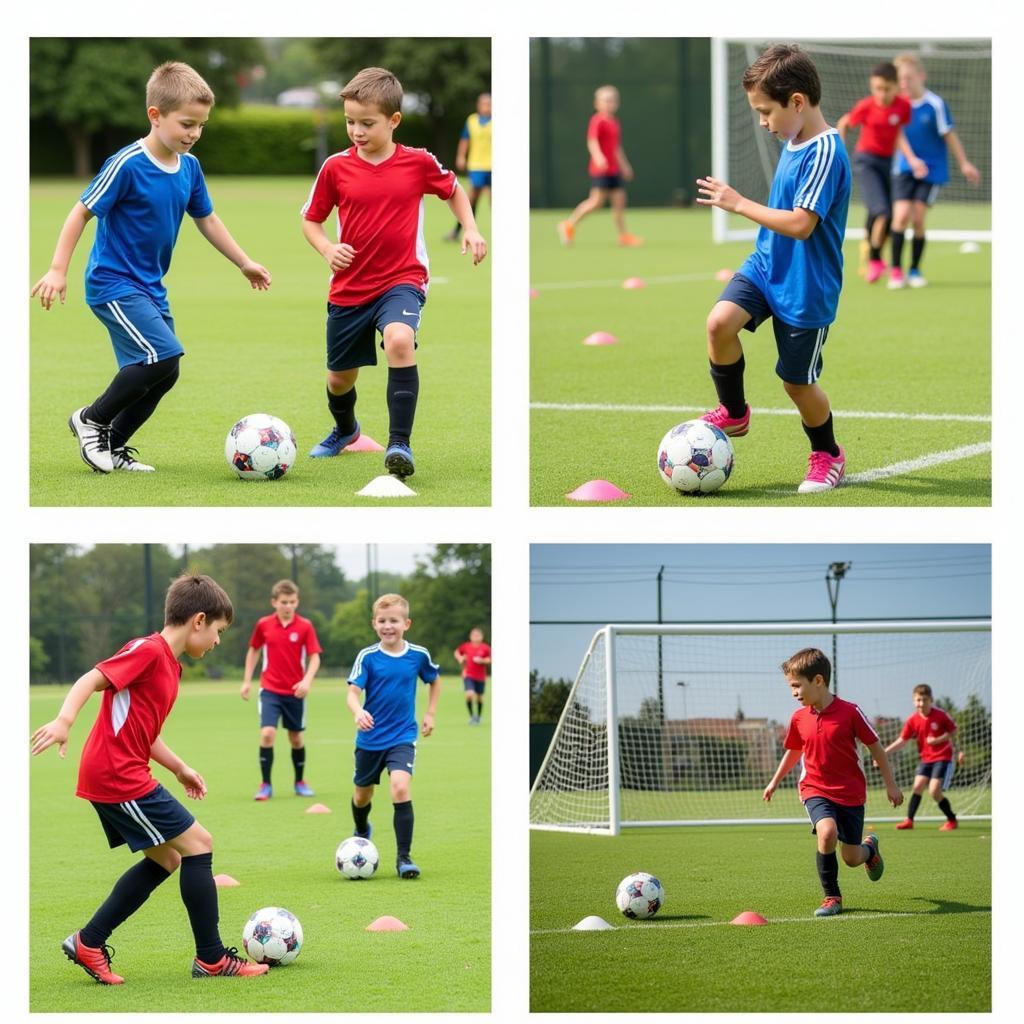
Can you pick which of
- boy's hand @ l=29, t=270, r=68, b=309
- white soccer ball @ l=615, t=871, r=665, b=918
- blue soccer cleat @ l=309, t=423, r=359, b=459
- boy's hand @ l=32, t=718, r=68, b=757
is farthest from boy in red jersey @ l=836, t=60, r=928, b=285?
boy's hand @ l=32, t=718, r=68, b=757

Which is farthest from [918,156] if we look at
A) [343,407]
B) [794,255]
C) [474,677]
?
[343,407]

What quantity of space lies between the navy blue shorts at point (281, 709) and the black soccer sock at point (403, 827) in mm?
2320

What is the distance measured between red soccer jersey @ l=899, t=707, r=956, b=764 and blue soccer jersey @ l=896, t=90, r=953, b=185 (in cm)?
577

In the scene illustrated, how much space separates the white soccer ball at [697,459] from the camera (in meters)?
5.52

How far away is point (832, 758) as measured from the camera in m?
5.84

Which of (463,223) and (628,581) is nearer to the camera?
(463,223)

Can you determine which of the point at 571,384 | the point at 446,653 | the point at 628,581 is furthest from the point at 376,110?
the point at 446,653

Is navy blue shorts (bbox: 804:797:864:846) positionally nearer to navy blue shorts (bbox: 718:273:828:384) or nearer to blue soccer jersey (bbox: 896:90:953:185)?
navy blue shorts (bbox: 718:273:828:384)

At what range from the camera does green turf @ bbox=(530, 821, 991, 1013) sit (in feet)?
13.6

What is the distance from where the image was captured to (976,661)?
10.2m

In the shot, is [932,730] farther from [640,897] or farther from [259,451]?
[259,451]

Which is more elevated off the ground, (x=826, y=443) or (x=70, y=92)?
(x=70, y=92)

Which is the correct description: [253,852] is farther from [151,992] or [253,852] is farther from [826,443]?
[826,443]

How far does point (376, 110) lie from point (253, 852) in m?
3.42
